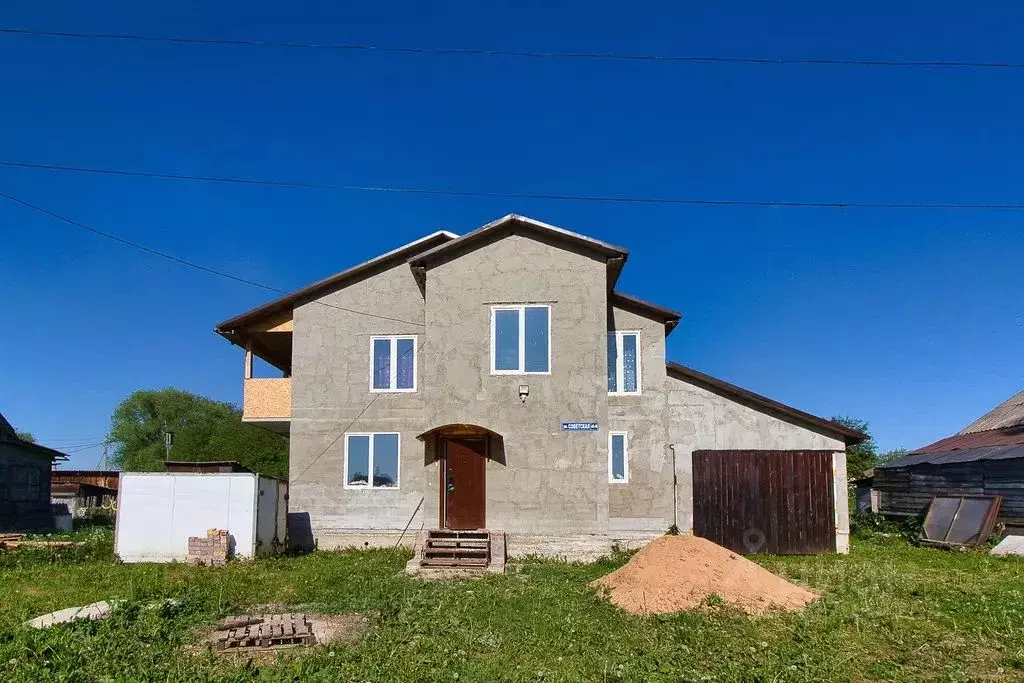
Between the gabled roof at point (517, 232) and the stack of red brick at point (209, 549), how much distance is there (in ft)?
23.3

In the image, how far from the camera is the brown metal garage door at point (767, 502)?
18500 millimetres

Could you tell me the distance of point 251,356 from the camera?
832 inches

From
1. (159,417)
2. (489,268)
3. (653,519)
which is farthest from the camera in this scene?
(159,417)

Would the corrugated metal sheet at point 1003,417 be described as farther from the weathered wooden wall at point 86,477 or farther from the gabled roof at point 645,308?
the weathered wooden wall at point 86,477

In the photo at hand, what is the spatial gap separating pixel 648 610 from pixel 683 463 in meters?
8.82

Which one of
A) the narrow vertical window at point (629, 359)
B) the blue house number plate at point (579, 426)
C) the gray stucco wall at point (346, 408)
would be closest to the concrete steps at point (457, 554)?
the blue house number plate at point (579, 426)

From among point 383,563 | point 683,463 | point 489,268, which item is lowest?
point 383,563

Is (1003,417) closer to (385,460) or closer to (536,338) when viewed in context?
(536,338)

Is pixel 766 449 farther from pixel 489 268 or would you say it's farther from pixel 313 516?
pixel 313 516

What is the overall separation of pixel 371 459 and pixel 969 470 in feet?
55.4

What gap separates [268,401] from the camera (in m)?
20.1

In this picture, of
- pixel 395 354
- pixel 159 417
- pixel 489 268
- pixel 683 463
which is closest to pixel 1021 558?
pixel 683 463

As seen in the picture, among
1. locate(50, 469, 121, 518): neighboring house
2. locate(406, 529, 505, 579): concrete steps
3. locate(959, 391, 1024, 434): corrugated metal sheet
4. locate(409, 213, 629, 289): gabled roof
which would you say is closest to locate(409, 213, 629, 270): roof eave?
locate(409, 213, 629, 289): gabled roof

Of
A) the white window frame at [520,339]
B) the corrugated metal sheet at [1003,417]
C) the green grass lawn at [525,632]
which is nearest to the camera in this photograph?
the green grass lawn at [525,632]
